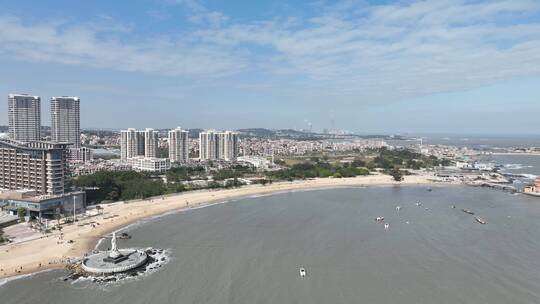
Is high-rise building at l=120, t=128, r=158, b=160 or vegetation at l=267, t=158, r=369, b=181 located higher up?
high-rise building at l=120, t=128, r=158, b=160

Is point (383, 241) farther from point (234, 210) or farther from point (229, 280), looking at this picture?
point (234, 210)

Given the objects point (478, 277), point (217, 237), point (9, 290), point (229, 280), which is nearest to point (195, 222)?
point (217, 237)

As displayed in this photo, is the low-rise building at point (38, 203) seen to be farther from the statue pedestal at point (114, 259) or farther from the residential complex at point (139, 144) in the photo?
the residential complex at point (139, 144)

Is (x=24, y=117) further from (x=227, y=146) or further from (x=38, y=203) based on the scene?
(x=38, y=203)

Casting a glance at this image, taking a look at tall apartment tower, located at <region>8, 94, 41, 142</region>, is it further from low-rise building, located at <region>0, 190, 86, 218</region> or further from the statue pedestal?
the statue pedestal

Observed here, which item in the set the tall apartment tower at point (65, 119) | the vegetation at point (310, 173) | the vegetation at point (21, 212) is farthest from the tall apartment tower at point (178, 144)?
the vegetation at point (21, 212)

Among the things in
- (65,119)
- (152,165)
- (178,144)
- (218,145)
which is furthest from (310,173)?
(65,119)

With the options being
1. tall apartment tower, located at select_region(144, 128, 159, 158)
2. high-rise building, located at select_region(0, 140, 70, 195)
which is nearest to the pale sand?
high-rise building, located at select_region(0, 140, 70, 195)
